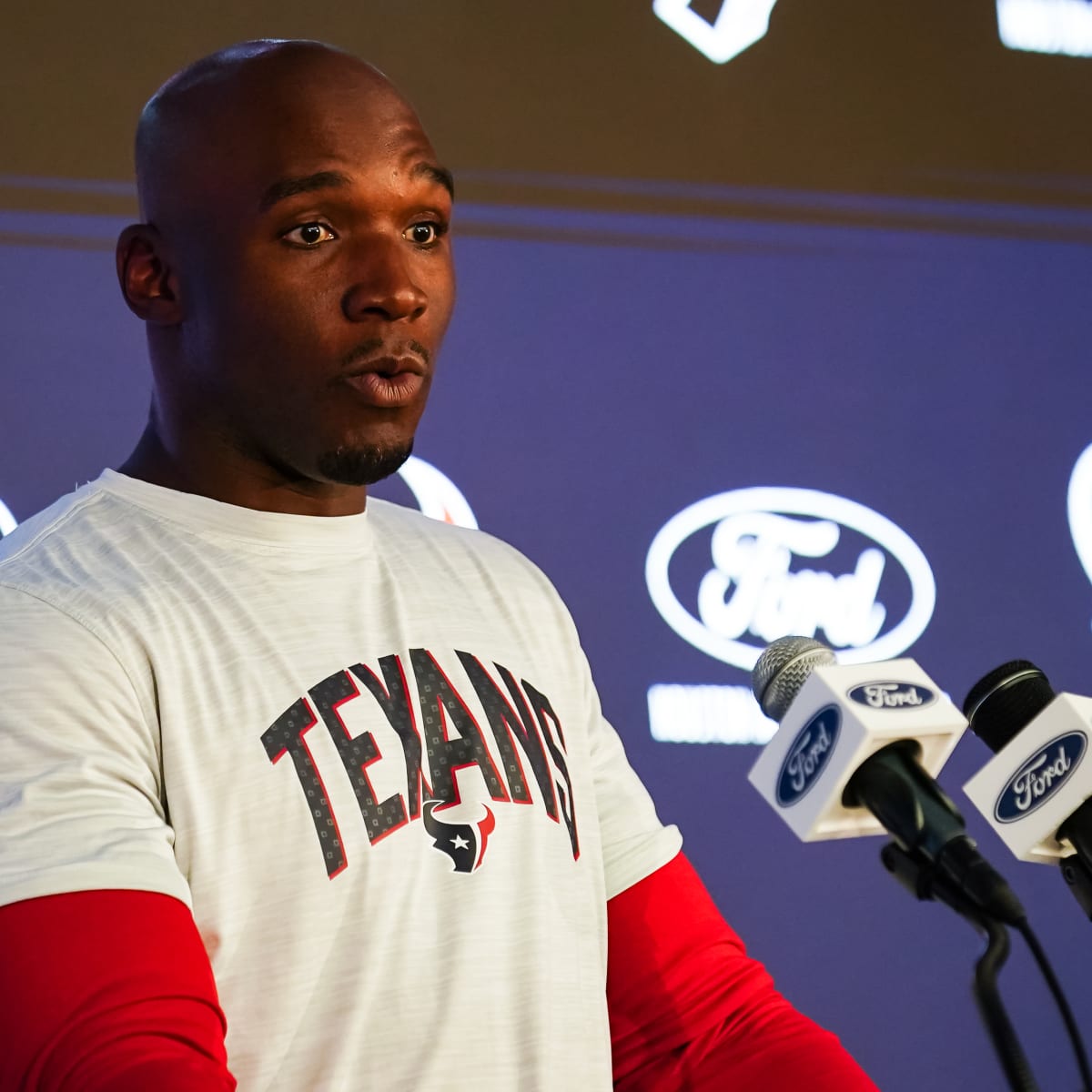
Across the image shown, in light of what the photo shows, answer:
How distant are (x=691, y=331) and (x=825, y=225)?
0.30m

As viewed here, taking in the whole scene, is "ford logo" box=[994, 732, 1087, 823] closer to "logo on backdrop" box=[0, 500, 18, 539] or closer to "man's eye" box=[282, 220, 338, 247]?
"man's eye" box=[282, 220, 338, 247]

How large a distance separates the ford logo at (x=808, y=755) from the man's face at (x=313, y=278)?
46cm

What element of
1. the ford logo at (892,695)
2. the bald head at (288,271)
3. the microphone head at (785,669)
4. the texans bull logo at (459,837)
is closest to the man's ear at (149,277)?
the bald head at (288,271)

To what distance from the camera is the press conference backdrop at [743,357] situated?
2176 mm

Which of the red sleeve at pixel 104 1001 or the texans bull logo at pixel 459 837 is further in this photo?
the texans bull logo at pixel 459 837

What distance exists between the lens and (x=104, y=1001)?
3.14ft

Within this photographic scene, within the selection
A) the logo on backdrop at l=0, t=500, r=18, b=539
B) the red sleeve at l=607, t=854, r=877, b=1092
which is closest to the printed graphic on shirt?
the red sleeve at l=607, t=854, r=877, b=1092

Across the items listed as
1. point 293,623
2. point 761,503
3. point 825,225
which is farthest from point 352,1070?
point 825,225

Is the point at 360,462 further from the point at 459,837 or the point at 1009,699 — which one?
the point at 1009,699

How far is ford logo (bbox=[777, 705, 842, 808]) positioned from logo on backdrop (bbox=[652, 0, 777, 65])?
1668mm

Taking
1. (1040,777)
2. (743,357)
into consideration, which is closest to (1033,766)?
(1040,777)

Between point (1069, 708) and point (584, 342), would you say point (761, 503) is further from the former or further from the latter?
point (1069, 708)

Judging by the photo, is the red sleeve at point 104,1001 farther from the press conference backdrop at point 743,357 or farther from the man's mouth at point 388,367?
the press conference backdrop at point 743,357

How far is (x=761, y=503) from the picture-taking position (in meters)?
2.35
